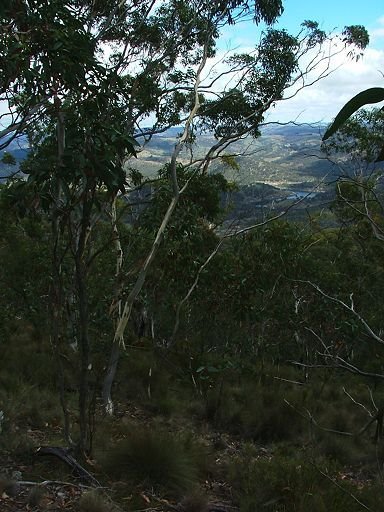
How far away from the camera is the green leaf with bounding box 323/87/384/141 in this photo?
820mm

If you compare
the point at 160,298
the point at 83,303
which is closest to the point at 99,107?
the point at 83,303

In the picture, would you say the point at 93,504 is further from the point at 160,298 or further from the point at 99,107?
the point at 160,298

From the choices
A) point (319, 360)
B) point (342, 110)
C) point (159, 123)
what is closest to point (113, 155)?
point (342, 110)

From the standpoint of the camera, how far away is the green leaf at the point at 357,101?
82cm

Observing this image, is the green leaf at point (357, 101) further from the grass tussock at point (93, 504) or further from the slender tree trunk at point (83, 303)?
the grass tussock at point (93, 504)

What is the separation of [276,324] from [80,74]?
12026 millimetres

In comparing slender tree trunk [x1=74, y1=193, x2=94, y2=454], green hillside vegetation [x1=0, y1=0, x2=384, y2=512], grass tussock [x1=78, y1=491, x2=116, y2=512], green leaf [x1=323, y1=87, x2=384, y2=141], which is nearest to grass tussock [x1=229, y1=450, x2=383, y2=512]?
green hillside vegetation [x1=0, y1=0, x2=384, y2=512]

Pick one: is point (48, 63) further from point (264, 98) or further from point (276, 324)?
point (276, 324)

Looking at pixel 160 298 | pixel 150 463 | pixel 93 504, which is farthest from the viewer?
pixel 160 298

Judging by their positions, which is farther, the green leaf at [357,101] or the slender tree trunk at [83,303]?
the slender tree trunk at [83,303]

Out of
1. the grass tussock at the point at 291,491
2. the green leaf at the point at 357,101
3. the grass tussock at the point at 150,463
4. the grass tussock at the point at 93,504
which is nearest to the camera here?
the green leaf at the point at 357,101

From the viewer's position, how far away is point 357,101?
85cm

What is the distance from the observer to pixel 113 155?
9.63ft

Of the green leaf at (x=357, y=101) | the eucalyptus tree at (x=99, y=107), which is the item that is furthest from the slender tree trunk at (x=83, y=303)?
the green leaf at (x=357, y=101)
